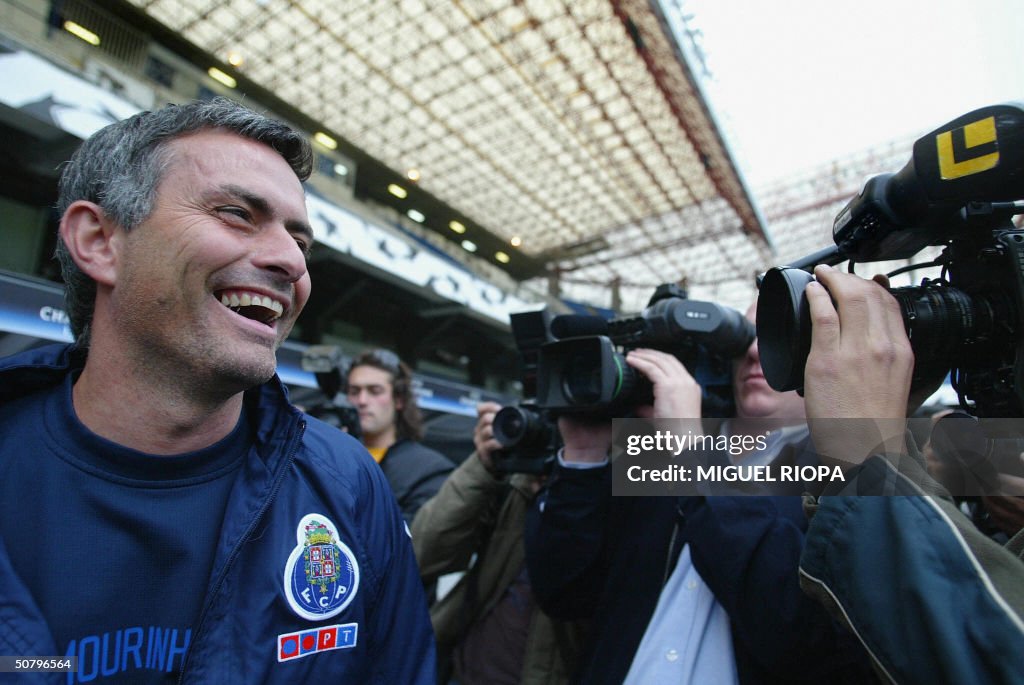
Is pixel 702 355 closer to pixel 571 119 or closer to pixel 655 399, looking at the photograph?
pixel 655 399

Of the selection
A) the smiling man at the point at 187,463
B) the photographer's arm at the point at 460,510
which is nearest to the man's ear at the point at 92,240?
the smiling man at the point at 187,463

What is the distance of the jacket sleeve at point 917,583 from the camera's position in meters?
0.65

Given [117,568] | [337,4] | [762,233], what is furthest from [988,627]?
[762,233]

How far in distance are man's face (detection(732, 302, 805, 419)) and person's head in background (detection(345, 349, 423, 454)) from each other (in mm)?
2015

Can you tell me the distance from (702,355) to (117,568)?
1.54 m

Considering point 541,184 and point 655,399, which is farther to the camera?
point 541,184

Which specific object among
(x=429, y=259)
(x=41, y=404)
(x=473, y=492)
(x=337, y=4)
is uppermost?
(x=337, y=4)

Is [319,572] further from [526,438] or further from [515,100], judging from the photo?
[515,100]

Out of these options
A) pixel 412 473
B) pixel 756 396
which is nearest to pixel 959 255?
pixel 756 396

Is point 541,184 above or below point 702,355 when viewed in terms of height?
above

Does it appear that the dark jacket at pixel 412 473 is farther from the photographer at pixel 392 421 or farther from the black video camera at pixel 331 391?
the black video camera at pixel 331 391

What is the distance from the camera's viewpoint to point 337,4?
33.7 feet

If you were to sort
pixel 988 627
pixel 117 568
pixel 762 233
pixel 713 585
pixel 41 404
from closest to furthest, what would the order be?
1. pixel 988 627
2. pixel 117 568
3. pixel 41 404
4. pixel 713 585
5. pixel 762 233

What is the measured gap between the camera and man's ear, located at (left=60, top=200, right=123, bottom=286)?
3.80 ft
